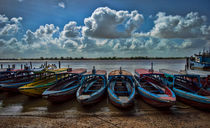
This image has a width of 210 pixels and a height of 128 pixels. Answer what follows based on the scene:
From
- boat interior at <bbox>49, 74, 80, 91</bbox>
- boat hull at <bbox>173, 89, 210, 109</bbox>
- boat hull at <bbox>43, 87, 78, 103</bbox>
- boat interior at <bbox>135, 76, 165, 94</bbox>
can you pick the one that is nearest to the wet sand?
boat hull at <bbox>173, 89, 210, 109</bbox>

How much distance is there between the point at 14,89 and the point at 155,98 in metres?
13.9

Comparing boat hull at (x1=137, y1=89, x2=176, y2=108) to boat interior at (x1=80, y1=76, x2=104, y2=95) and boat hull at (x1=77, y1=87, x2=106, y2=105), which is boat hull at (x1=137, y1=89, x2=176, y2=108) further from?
boat interior at (x1=80, y1=76, x2=104, y2=95)

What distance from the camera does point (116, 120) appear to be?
22.3ft

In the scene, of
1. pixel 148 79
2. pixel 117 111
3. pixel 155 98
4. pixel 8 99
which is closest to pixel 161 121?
pixel 155 98

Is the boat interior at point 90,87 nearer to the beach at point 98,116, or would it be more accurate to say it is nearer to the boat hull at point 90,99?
the boat hull at point 90,99

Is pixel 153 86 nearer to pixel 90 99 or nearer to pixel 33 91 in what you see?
pixel 90 99

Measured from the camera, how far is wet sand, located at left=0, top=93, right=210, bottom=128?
647 centimetres

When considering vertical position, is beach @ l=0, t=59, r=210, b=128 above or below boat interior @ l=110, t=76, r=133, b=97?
below

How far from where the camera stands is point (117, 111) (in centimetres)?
779

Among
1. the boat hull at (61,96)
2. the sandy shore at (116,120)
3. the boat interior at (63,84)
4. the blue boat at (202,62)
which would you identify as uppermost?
the blue boat at (202,62)

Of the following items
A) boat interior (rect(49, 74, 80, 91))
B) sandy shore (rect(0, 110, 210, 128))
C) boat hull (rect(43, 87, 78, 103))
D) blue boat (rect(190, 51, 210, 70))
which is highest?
blue boat (rect(190, 51, 210, 70))

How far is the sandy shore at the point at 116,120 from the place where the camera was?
6.38 m

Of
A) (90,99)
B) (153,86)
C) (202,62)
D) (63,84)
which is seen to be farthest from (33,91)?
(202,62)

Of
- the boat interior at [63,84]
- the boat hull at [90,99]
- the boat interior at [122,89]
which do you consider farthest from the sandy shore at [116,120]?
the boat interior at [63,84]
